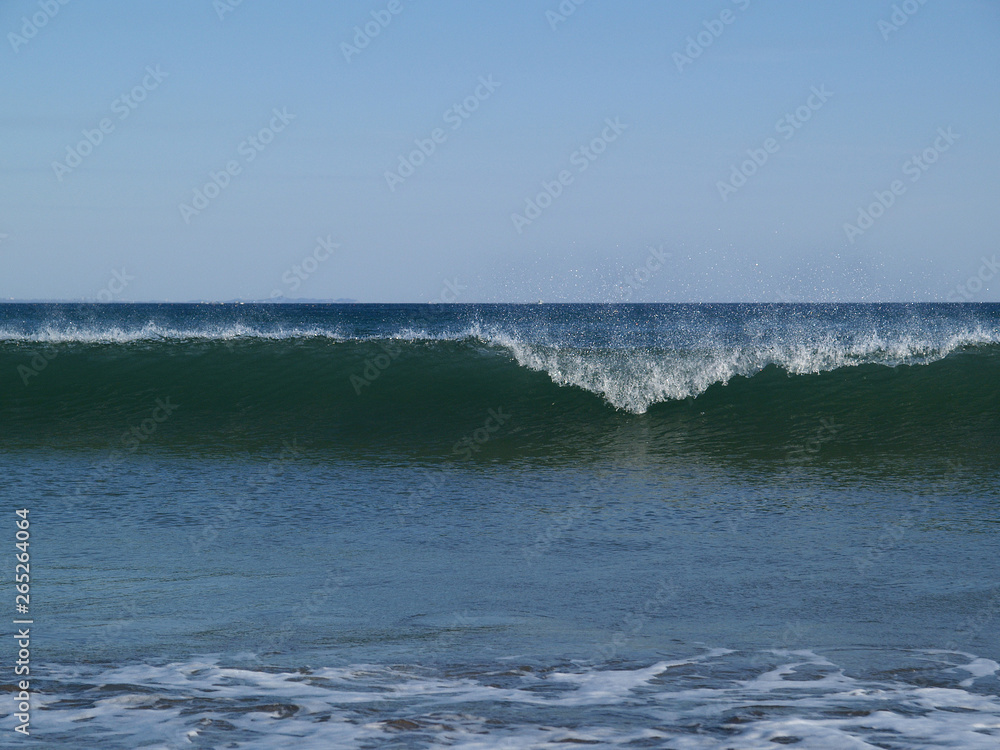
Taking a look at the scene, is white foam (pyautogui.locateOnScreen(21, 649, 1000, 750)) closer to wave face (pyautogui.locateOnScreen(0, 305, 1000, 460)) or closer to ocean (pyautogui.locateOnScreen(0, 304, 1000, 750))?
ocean (pyautogui.locateOnScreen(0, 304, 1000, 750))

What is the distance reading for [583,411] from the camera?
14.4 metres

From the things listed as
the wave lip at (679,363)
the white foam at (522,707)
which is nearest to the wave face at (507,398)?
the wave lip at (679,363)

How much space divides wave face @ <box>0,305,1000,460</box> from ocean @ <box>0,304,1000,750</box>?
14cm

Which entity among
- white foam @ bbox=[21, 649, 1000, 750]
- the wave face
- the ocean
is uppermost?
the wave face

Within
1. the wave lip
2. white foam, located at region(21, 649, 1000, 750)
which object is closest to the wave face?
the wave lip

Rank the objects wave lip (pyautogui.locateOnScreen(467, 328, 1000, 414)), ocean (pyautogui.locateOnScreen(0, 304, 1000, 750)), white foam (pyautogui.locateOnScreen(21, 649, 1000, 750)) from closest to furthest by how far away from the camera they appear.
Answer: white foam (pyautogui.locateOnScreen(21, 649, 1000, 750)) < ocean (pyautogui.locateOnScreen(0, 304, 1000, 750)) < wave lip (pyautogui.locateOnScreen(467, 328, 1000, 414))

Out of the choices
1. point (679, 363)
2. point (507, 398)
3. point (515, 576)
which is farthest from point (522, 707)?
point (679, 363)

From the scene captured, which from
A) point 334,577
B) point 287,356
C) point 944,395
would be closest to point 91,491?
point 334,577

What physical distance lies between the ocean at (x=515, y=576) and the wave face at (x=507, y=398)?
0.14 metres

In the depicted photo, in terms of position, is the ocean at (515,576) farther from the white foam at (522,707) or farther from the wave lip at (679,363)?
the wave lip at (679,363)

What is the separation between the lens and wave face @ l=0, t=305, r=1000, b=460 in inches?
480

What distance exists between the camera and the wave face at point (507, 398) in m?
12.2

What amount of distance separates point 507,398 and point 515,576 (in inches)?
380

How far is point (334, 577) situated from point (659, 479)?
183 inches
